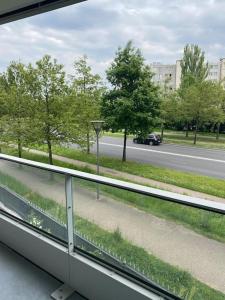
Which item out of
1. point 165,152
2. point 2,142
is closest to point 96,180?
point 2,142

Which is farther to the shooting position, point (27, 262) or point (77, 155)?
point (77, 155)

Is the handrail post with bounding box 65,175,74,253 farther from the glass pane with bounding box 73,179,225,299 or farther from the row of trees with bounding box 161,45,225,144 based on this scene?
the row of trees with bounding box 161,45,225,144

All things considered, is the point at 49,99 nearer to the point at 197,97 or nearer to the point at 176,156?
the point at 176,156

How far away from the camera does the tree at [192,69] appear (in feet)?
39.5

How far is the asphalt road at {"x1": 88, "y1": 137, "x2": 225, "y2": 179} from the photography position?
9.65 metres

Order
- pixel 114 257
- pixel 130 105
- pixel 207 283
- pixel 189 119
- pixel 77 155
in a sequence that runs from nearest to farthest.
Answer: pixel 207 283, pixel 114 257, pixel 130 105, pixel 77 155, pixel 189 119

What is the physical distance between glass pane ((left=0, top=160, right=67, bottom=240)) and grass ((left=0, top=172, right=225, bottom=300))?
0.04 feet

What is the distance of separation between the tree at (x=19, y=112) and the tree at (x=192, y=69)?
7.31 m

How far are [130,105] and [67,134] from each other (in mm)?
2635

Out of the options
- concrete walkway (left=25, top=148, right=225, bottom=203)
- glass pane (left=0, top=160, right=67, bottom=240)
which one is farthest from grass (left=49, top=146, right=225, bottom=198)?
glass pane (left=0, top=160, right=67, bottom=240)

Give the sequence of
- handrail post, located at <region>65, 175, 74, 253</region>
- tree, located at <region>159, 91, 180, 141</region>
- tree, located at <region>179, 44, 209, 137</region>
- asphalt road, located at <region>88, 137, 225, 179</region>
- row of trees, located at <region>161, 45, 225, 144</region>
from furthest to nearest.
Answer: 1. tree, located at <region>159, 91, 180, 141</region>
2. row of trees, located at <region>161, 45, 225, 144</region>
3. tree, located at <region>179, 44, 209, 137</region>
4. asphalt road, located at <region>88, 137, 225, 179</region>
5. handrail post, located at <region>65, 175, 74, 253</region>

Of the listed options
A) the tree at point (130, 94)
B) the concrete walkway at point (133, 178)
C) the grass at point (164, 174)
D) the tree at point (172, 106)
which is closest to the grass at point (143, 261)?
the concrete walkway at point (133, 178)

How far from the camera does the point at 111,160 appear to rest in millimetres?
10547

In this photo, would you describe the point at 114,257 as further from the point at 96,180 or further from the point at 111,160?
Answer: the point at 111,160
